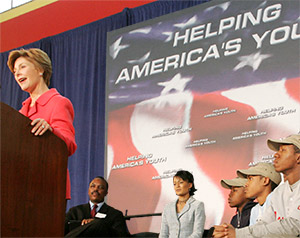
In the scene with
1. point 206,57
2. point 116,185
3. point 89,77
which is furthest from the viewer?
point 89,77

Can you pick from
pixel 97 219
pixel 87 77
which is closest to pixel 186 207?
pixel 97 219

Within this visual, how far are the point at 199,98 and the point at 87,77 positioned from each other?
2.02 metres

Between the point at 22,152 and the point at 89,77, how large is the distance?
563 centimetres

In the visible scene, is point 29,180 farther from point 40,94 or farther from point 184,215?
point 184,215

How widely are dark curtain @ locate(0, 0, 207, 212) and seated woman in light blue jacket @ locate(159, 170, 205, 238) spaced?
2.17 meters

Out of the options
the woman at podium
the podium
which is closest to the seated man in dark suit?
the woman at podium

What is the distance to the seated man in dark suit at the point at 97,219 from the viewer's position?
4.66 m

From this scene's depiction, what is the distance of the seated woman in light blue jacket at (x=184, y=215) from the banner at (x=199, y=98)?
71 centimetres

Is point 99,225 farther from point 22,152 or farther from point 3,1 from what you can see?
point 3,1

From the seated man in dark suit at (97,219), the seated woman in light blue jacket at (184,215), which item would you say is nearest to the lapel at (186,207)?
the seated woman in light blue jacket at (184,215)

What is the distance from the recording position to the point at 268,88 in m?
4.95

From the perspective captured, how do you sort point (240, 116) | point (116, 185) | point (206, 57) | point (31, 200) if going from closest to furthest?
point (31, 200)
point (240, 116)
point (206, 57)
point (116, 185)

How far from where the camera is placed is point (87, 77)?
696 cm

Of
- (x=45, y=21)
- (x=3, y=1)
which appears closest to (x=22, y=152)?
(x=45, y=21)
